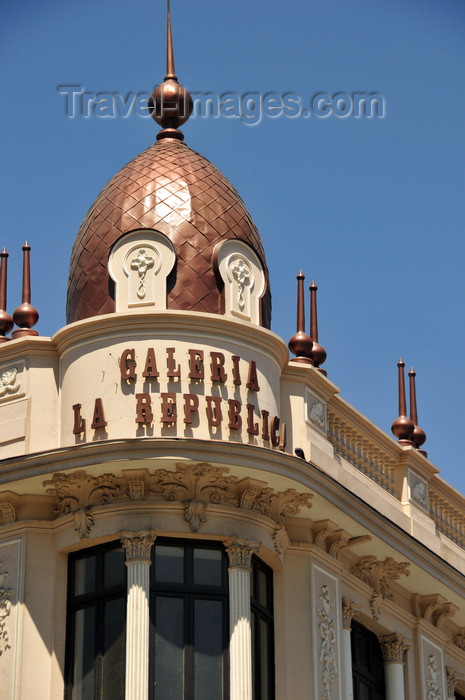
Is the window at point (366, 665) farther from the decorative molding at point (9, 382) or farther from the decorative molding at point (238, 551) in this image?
the decorative molding at point (9, 382)

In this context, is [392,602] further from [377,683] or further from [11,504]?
[11,504]

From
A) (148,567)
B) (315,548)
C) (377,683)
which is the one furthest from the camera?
(377,683)

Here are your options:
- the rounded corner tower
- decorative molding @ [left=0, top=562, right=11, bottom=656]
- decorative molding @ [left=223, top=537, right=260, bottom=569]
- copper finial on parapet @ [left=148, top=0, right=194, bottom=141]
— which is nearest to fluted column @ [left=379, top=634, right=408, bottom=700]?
decorative molding @ [left=223, top=537, right=260, bottom=569]

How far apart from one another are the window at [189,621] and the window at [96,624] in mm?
510

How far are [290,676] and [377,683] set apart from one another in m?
3.61

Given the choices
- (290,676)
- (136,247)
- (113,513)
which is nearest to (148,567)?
(113,513)

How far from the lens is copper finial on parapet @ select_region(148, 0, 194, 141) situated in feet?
111

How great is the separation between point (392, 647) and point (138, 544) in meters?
6.29

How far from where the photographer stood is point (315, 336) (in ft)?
107

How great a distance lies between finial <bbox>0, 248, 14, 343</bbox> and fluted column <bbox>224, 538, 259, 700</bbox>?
5.66 metres

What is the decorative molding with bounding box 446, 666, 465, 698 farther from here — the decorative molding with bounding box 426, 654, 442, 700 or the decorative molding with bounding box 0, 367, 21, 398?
the decorative molding with bounding box 0, 367, 21, 398

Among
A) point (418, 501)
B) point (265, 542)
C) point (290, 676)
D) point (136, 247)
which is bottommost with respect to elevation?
point (290, 676)

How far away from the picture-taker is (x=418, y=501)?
3369cm

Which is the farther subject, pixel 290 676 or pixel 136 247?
pixel 136 247
